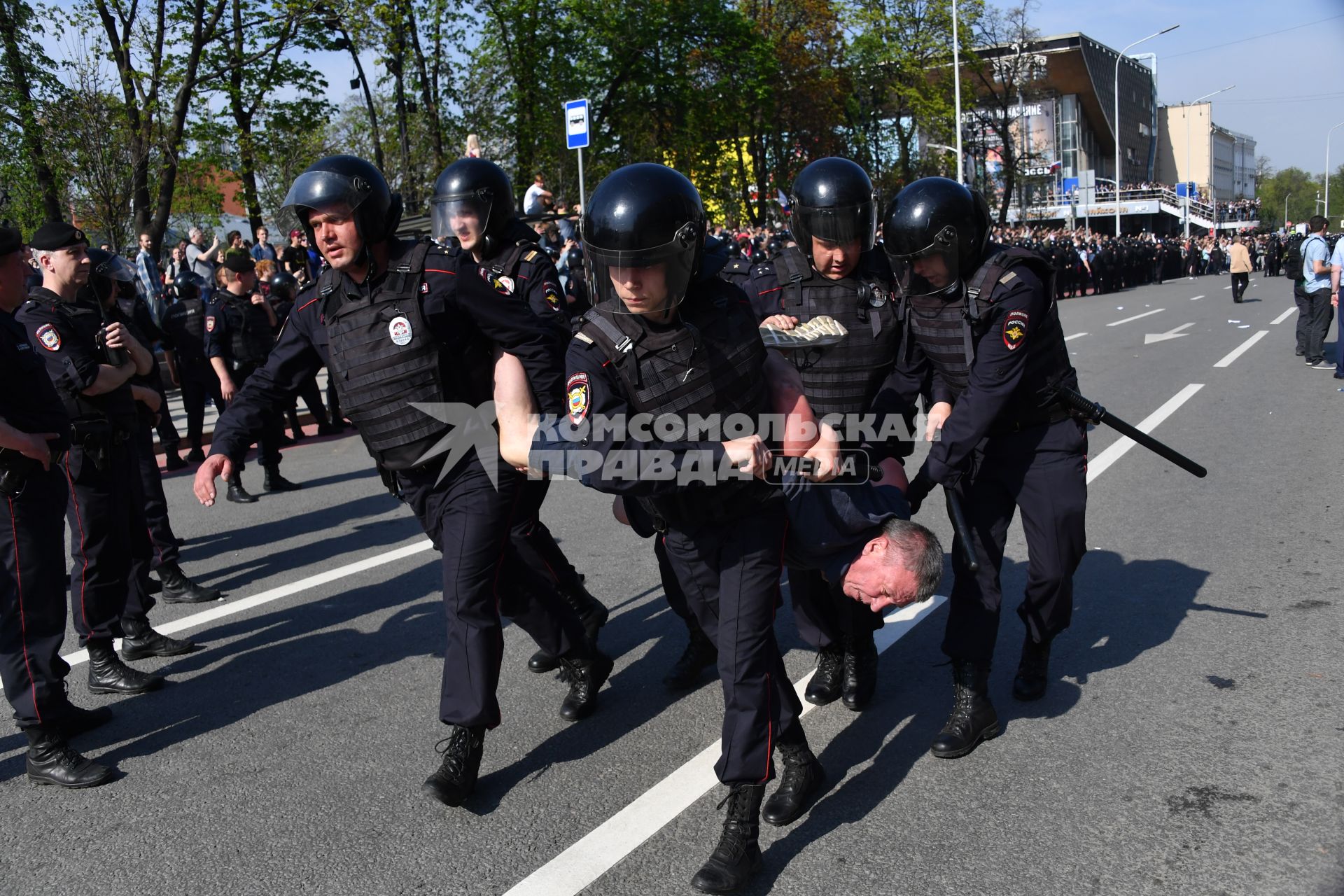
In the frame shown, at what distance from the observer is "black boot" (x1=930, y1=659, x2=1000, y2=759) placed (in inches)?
135

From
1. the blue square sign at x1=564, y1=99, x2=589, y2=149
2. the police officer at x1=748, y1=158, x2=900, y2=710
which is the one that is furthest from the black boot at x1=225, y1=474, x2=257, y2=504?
the blue square sign at x1=564, y1=99, x2=589, y2=149

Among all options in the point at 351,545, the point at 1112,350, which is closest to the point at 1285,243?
the point at 1112,350

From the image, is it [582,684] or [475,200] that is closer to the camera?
[582,684]

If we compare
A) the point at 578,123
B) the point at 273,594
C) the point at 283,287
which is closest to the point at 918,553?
the point at 273,594

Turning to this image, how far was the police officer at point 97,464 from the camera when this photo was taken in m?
4.46

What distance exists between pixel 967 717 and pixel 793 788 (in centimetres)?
74

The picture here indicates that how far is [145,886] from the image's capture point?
2.91 meters

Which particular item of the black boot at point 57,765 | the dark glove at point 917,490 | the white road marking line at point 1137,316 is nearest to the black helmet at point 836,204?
the dark glove at point 917,490

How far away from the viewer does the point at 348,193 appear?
3342mm

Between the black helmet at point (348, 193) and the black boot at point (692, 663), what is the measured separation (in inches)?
75.4

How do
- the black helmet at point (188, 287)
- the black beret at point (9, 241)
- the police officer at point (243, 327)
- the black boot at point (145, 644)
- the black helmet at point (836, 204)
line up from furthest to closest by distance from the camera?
the black helmet at point (188, 287) → the police officer at point (243, 327) → the black boot at point (145, 644) → the black beret at point (9, 241) → the black helmet at point (836, 204)

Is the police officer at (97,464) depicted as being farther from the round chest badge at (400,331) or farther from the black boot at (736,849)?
the black boot at (736,849)

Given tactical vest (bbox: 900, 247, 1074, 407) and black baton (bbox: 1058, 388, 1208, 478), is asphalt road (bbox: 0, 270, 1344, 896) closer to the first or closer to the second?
black baton (bbox: 1058, 388, 1208, 478)

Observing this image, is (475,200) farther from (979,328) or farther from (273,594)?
Answer: (979,328)
